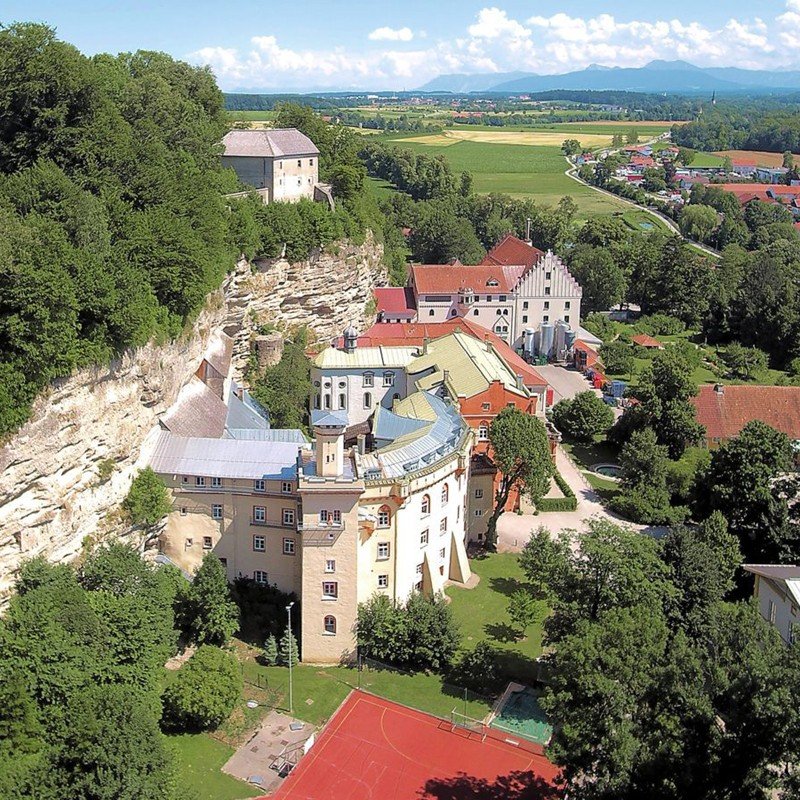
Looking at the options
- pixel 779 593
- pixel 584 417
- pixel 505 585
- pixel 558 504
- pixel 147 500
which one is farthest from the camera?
pixel 584 417

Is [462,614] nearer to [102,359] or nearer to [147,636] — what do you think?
[147,636]

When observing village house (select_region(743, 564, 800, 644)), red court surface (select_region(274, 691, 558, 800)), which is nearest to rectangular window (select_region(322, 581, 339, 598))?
red court surface (select_region(274, 691, 558, 800))

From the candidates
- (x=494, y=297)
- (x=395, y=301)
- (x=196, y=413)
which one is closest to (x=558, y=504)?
(x=196, y=413)

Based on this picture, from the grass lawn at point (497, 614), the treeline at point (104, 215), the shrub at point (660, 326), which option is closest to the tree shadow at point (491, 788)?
the grass lawn at point (497, 614)

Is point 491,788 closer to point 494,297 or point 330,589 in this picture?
point 330,589

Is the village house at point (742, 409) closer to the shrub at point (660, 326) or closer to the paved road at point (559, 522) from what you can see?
the paved road at point (559, 522)

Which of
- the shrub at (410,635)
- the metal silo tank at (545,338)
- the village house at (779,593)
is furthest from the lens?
the metal silo tank at (545,338)
